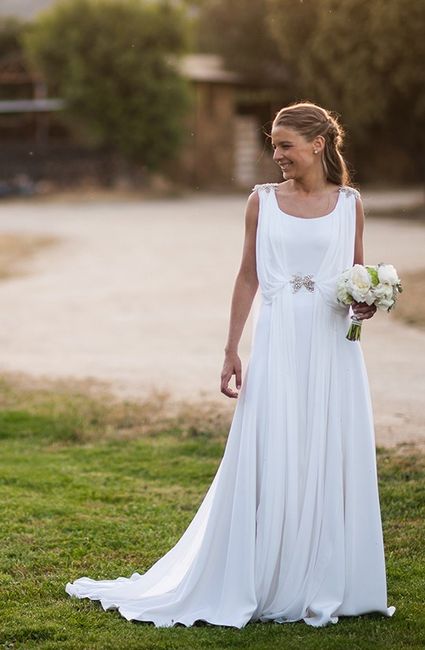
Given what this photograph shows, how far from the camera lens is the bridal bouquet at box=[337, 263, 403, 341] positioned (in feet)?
13.5

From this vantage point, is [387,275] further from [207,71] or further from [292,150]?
[207,71]

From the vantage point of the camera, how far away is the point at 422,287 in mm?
14219

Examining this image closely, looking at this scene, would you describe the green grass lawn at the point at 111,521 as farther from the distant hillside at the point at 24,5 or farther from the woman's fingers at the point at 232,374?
the distant hillside at the point at 24,5

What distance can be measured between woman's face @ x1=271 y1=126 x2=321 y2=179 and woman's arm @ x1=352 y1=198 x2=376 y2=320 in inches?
9.7

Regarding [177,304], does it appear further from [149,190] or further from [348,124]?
A: [149,190]

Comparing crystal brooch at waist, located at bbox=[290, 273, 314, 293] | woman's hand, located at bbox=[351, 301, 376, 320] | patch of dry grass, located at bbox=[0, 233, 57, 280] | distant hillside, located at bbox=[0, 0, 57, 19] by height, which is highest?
distant hillside, located at bbox=[0, 0, 57, 19]

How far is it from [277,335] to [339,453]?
1.56 ft

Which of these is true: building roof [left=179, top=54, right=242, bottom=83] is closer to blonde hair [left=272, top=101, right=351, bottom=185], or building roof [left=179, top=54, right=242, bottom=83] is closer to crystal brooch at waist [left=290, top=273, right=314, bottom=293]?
blonde hair [left=272, top=101, right=351, bottom=185]

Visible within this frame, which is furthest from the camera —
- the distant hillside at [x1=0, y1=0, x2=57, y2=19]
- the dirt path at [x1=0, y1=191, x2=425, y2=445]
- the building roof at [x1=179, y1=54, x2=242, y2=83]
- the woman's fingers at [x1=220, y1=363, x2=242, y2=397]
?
the distant hillside at [x1=0, y1=0, x2=57, y2=19]

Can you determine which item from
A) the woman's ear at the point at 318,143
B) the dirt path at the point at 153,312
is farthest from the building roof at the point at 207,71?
the woman's ear at the point at 318,143

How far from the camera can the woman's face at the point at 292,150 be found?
4184 mm

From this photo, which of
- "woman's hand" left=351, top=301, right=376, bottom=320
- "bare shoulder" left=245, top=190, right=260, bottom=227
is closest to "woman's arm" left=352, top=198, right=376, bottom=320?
"woman's hand" left=351, top=301, right=376, bottom=320

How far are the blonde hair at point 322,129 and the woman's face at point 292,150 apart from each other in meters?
0.02

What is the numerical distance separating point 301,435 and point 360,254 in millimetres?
705
